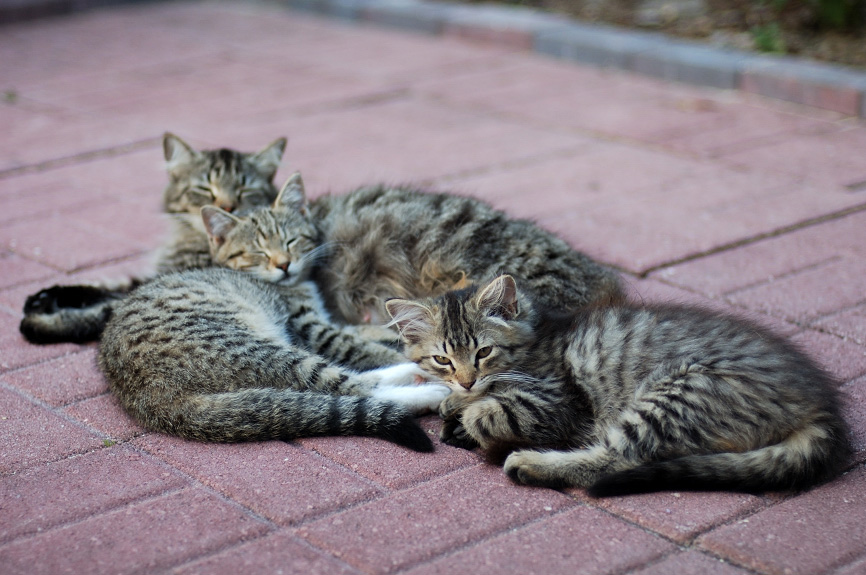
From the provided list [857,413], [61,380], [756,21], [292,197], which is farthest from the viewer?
[756,21]

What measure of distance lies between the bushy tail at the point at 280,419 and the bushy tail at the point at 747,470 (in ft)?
2.71

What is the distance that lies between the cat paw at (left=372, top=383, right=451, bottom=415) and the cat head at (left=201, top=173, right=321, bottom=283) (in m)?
1.00

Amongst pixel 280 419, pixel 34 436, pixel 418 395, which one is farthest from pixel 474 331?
pixel 34 436

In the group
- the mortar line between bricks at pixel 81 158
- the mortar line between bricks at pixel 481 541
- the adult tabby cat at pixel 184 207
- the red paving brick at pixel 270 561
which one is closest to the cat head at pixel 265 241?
the adult tabby cat at pixel 184 207

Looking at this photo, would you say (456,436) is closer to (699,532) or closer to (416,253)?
(699,532)

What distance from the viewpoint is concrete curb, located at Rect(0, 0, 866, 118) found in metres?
7.88

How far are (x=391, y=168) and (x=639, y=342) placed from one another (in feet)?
12.7

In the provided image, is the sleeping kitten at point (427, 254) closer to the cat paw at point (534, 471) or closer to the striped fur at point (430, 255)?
the striped fur at point (430, 255)

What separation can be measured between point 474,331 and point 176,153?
7.79 feet

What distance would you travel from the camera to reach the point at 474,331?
151 inches

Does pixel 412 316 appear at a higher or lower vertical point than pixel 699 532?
higher

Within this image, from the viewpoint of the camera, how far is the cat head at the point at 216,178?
517 cm

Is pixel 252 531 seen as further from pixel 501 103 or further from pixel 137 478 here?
pixel 501 103

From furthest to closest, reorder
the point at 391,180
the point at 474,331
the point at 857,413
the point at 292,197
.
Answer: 1. the point at 391,180
2. the point at 292,197
3. the point at 474,331
4. the point at 857,413
